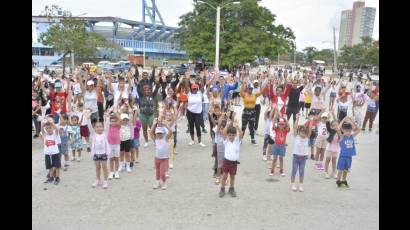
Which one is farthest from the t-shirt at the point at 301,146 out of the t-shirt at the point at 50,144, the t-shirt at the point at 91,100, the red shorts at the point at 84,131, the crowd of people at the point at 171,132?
the t-shirt at the point at 91,100

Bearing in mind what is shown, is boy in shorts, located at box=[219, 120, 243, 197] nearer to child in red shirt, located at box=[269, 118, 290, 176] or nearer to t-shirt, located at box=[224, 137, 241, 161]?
t-shirt, located at box=[224, 137, 241, 161]

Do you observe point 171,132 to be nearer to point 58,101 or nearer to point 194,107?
point 194,107

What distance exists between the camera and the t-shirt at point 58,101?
8961mm

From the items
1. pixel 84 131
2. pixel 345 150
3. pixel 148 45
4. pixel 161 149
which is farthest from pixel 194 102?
Answer: pixel 148 45

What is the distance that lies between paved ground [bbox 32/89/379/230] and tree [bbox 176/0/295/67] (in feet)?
83.5

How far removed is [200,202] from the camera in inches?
234

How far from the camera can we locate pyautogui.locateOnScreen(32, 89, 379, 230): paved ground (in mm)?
5223

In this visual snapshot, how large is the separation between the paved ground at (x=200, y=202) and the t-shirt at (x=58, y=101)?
4.96ft

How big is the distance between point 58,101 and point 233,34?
25371 mm

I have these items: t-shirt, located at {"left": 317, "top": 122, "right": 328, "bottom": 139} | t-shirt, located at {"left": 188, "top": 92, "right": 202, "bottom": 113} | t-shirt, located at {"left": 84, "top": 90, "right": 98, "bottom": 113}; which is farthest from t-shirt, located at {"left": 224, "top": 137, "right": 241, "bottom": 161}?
t-shirt, located at {"left": 84, "top": 90, "right": 98, "bottom": 113}

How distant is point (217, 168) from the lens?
7.00m
